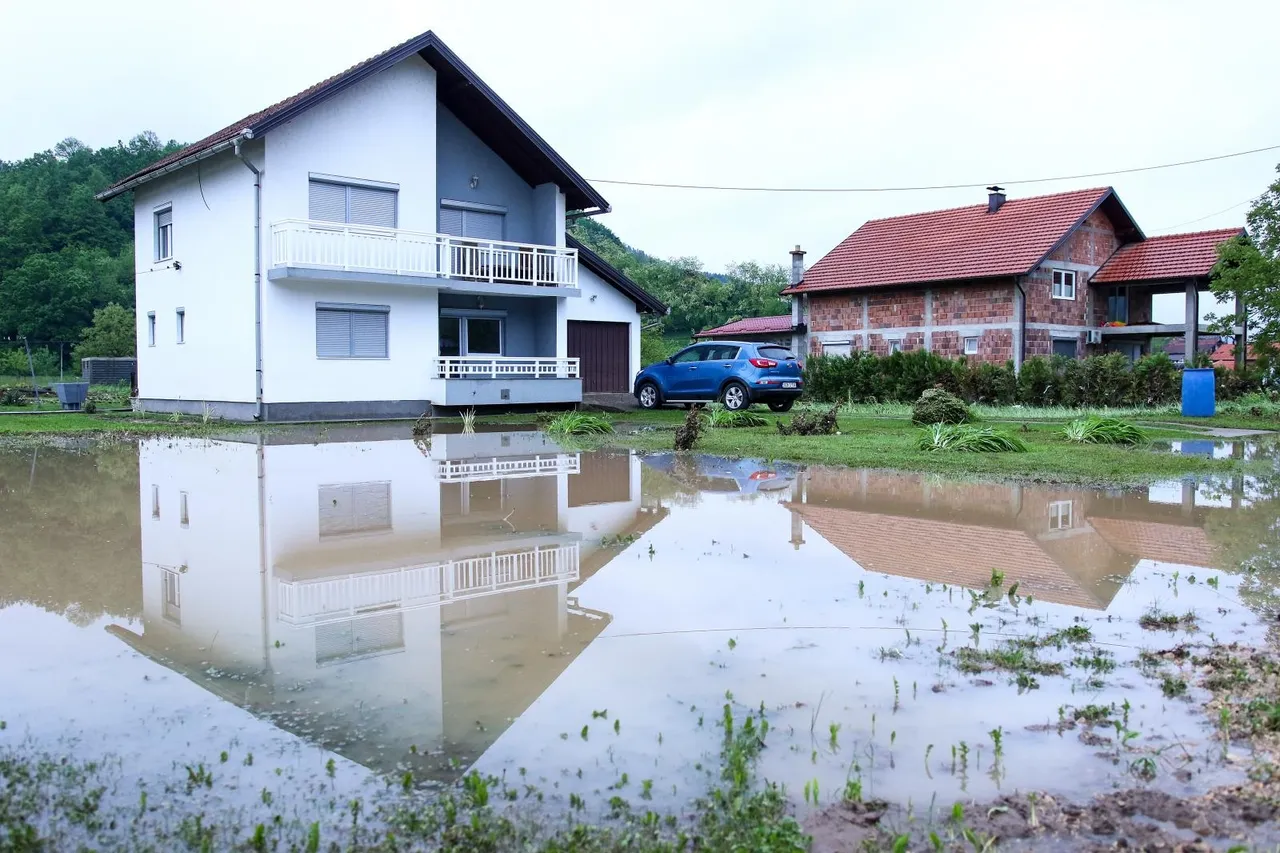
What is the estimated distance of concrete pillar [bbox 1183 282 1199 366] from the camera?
35.2 m

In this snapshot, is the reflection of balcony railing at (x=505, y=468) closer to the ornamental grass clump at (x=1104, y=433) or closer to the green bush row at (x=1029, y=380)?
the ornamental grass clump at (x=1104, y=433)

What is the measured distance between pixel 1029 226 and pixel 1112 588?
3257cm

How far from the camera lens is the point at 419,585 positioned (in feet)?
18.8

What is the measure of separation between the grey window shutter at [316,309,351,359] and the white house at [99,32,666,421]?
0.03 metres

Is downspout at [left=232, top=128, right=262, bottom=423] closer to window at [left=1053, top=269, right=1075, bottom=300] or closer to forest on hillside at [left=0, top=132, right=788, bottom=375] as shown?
window at [left=1053, top=269, right=1075, bottom=300]

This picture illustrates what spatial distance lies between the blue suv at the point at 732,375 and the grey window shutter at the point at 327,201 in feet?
26.1

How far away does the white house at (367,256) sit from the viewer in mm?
20828

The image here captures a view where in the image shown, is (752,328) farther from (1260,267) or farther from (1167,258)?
(1260,267)

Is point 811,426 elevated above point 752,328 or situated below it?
below

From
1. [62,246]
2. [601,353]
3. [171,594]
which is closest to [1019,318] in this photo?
[601,353]

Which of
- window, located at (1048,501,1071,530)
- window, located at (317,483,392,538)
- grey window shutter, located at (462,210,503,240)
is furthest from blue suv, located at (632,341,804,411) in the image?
window, located at (1048,501,1071,530)

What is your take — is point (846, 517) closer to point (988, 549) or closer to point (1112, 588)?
point (988, 549)

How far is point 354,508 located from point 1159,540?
610 centimetres

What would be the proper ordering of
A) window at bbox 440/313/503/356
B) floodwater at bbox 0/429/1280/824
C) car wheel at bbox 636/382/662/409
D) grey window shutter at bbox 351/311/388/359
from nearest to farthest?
1. floodwater at bbox 0/429/1280/824
2. grey window shutter at bbox 351/311/388/359
3. window at bbox 440/313/503/356
4. car wheel at bbox 636/382/662/409
